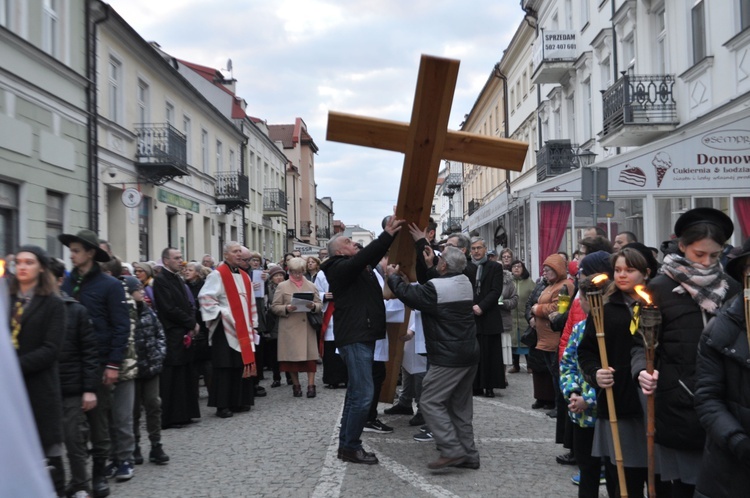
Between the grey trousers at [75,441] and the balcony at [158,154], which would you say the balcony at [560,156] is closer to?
the balcony at [158,154]

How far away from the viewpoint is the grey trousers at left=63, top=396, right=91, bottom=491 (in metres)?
4.92

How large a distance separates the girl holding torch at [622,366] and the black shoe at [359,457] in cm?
246

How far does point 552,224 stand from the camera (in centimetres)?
1484

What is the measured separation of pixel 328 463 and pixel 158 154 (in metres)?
15.6

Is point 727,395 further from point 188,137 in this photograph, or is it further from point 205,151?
point 205,151

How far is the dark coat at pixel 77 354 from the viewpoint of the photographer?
4953 millimetres

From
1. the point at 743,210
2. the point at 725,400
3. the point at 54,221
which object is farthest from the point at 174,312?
the point at 743,210

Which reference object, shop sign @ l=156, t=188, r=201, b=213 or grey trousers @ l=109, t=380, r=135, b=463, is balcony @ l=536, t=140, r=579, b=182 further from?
grey trousers @ l=109, t=380, r=135, b=463

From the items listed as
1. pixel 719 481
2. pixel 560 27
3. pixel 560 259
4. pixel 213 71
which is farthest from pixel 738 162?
pixel 213 71

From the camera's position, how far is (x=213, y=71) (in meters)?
35.9

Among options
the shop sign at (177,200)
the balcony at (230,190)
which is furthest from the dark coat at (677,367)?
the balcony at (230,190)

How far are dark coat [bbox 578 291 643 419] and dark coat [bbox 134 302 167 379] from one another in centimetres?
380

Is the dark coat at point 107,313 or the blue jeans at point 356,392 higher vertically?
the dark coat at point 107,313

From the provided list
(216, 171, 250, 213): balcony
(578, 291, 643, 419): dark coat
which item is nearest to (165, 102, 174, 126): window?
(216, 171, 250, 213): balcony
